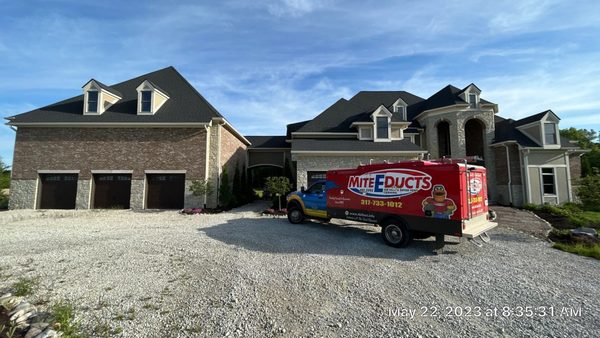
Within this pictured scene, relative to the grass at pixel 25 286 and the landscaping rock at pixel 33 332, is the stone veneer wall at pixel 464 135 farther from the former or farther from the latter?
the grass at pixel 25 286

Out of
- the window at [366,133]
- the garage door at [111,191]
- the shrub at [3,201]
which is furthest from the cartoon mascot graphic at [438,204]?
the shrub at [3,201]

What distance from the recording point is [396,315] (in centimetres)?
389

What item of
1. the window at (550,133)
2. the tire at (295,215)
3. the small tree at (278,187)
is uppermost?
the window at (550,133)

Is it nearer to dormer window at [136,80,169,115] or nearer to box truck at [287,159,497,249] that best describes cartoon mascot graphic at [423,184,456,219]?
box truck at [287,159,497,249]

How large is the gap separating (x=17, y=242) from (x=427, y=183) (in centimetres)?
1313

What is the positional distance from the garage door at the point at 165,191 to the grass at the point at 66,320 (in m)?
12.1

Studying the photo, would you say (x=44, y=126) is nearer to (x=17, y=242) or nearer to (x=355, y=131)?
(x=17, y=242)

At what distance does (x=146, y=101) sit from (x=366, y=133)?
16478 millimetres

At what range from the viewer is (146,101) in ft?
54.1

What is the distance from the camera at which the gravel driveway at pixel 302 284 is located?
3617 mm

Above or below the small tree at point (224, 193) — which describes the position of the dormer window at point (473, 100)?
above

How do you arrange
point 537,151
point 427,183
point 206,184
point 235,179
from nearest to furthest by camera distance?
point 427,183 → point 206,184 → point 537,151 → point 235,179

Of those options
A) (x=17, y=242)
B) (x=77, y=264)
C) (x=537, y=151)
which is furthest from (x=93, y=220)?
(x=537, y=151)
